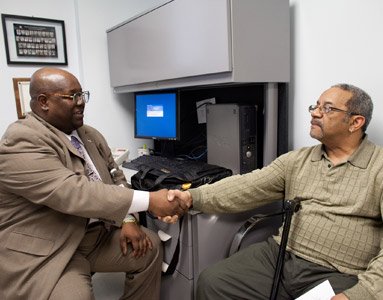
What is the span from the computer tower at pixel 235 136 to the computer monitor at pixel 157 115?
40cm

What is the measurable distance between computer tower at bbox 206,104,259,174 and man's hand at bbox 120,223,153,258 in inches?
24.1

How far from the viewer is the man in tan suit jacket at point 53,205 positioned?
3.99 feet

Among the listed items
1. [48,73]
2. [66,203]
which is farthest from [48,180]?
[48,73]

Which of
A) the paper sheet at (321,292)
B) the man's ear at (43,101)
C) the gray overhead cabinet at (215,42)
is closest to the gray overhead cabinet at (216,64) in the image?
the gray overhead cabinet at (215,42)

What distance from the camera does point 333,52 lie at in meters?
1.66

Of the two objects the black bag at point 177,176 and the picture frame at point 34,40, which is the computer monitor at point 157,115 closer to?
the black bag at point 177,176

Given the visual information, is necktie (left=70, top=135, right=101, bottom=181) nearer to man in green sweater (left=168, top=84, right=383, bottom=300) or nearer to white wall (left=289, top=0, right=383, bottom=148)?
man in green sweater (left=168, top=84, right=383, bottom=300)

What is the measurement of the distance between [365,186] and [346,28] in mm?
836

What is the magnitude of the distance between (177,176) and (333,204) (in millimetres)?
750

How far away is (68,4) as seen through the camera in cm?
244

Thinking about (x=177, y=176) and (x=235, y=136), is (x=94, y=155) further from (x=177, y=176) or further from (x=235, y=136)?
(x=235, y=136)

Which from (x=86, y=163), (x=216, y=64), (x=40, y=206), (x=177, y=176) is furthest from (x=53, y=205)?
(x=216, y=64)

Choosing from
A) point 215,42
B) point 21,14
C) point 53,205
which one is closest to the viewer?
point 53,205

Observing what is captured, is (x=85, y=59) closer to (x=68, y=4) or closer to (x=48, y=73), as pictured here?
(x=68, y=4)
